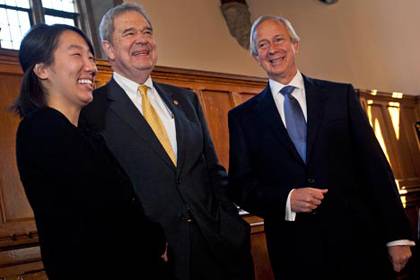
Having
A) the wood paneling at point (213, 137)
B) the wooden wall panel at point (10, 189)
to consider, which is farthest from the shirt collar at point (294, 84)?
the wooden wall panel at point (10, 189)

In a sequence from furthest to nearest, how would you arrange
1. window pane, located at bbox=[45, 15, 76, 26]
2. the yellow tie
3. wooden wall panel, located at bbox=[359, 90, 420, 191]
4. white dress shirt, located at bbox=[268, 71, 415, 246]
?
1. wooden wall panel, located at bbox=[359, 90, 420, 191]
2. window pane, located at bbox=[45, 15, 76, 26]
3. white dress shirt, located at bbox=[268, 71, 415, 246]
4. the yellow tie

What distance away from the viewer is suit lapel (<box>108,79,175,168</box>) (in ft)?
6.64

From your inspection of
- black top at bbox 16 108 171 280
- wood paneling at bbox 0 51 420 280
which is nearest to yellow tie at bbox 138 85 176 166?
black top at bbox 16 108 171 280

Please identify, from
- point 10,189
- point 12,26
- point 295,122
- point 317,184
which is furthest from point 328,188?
point 12,26

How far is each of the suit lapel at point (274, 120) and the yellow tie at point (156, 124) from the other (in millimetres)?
450

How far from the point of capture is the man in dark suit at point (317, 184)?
2096 mm

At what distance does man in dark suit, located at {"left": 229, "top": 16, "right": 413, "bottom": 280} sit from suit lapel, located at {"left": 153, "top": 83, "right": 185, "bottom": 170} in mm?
309

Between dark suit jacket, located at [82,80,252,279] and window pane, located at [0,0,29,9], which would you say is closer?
dark suit jacket, located at [82,80,252,279]

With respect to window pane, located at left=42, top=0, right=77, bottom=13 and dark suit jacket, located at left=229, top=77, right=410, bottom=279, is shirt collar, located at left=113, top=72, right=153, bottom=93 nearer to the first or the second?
dark suit jacket, located at left=229, top=77, right=410, bottom=279

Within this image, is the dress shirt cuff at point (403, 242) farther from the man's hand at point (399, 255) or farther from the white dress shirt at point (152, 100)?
the white dress shirt at point (152, 100)

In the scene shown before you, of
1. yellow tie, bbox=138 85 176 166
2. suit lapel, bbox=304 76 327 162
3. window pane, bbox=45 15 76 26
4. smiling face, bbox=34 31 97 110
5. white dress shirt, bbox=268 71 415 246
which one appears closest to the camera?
smiling face, bbox=34 31 97 110

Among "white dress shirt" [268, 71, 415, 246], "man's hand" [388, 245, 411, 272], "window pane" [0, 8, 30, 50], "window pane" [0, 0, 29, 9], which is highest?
A: "window pane" [0, 0, 29, 9]

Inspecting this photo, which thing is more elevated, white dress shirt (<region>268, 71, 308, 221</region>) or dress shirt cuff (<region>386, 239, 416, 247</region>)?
white dress shirt (<region>268, 71, 308, 221</region>)

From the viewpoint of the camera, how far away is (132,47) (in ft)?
7.13
